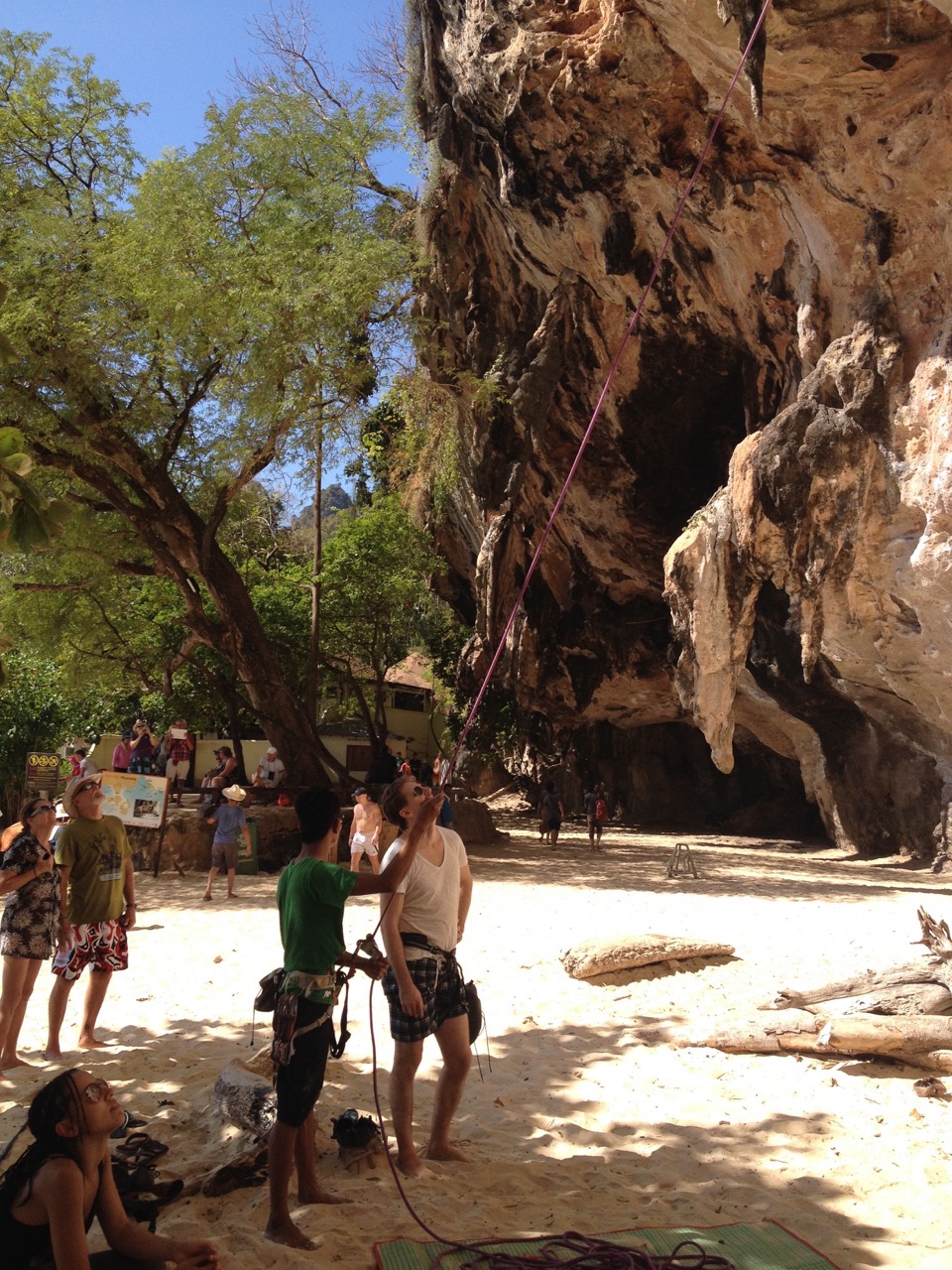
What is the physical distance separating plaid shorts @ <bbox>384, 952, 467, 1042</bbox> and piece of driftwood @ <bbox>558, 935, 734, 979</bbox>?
11.7 feet

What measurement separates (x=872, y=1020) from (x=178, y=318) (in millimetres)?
12523

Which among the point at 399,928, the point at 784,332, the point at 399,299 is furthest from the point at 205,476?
the point at 399,928

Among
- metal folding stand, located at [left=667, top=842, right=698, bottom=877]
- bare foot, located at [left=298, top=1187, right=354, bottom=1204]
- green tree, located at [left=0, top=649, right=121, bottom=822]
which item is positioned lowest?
bare foot, located at [left=298, top=1187, right=354, bottom=1204]

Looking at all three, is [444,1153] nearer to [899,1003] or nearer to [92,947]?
[92,947]

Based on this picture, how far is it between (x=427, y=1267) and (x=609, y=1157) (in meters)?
1.31

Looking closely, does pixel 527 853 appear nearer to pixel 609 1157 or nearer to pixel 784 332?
pixel 784 332

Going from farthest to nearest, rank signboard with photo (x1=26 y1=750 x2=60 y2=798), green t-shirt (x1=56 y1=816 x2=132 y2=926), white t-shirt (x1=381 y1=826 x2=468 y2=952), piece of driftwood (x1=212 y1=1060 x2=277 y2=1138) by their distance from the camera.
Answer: signboard with photo (x1=26 y1=750 x2=60 y2=798), green t-shirt (x1=56 y1=816 x2=132 y2=926), piece of driftwood (x1=212 y1=1060 x2=277 y2=1138), white t-shirt (x1=381 y1=826 x2=468 y2=952)

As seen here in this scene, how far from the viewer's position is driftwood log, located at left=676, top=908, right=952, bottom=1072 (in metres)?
5.00

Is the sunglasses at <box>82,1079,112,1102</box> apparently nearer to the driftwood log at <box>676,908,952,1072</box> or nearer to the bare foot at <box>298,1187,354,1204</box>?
the bare foot at <box>298,1187,354,1204</box>

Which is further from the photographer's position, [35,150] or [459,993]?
[35,150]

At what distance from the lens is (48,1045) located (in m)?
5.18

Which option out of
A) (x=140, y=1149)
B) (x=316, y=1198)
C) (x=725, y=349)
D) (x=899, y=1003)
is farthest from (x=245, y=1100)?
(x=725, y=349)

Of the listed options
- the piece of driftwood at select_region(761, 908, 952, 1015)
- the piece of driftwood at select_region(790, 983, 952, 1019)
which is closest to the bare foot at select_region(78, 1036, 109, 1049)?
the piece of driftwood at select_region(761, 908, 952, 1015)

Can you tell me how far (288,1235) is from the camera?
9.95 feet
